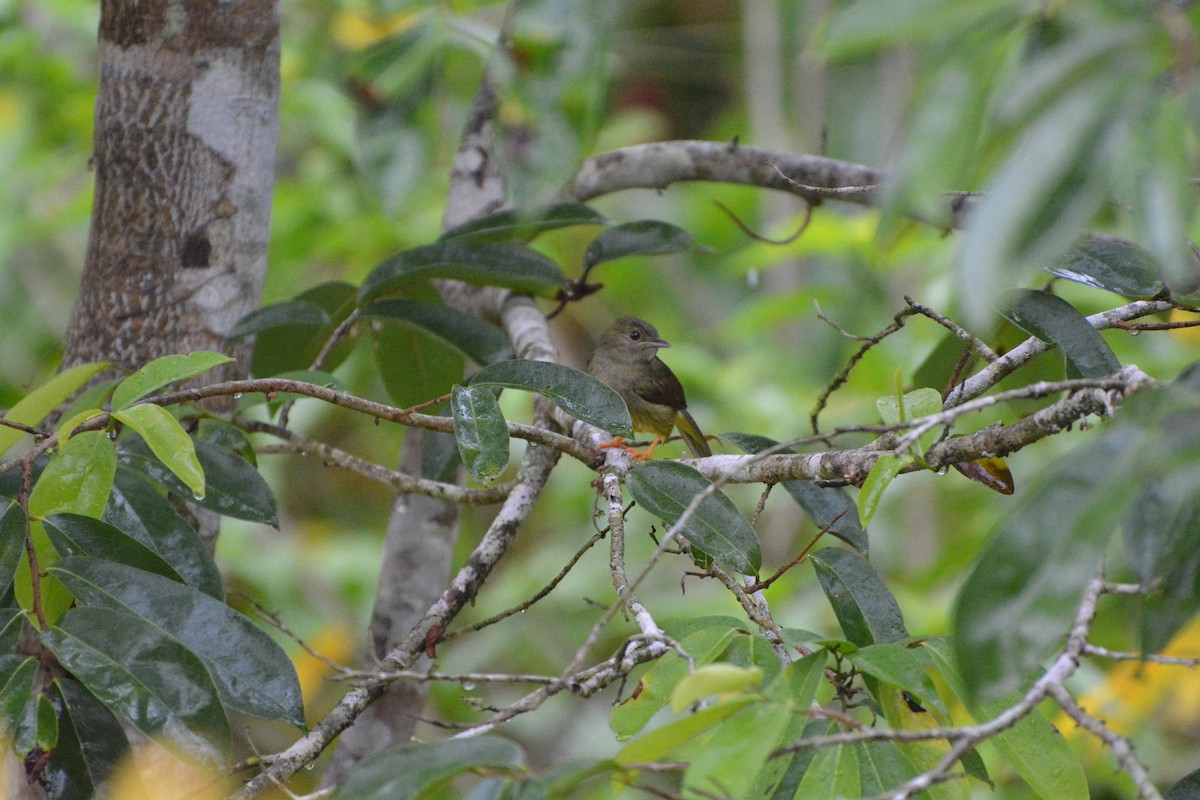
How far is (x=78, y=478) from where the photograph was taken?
1.67m

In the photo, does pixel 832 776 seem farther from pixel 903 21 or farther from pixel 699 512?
A: pixel 903 21

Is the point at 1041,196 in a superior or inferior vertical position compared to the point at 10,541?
superior

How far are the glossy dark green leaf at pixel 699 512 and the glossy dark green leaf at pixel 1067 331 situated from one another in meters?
Result: 0.65

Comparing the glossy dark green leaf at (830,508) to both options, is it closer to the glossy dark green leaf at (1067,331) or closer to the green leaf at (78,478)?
the glossy dark green leaf at (1067,331)

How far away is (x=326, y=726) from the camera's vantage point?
1.64 metres

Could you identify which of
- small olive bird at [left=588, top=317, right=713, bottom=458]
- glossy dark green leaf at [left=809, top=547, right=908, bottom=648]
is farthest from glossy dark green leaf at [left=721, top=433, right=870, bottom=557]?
small olive bird at [left=588, top=317, right=713, bottom=458]

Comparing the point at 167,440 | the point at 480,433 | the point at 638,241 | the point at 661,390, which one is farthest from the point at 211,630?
the point at 661,390

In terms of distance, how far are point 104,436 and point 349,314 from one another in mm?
1204

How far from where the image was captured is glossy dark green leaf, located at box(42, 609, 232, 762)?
1.46 meters

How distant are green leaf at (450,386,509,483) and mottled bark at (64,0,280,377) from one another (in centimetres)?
95

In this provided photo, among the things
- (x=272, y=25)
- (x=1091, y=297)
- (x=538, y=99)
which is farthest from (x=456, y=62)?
(x=1091, y=297)

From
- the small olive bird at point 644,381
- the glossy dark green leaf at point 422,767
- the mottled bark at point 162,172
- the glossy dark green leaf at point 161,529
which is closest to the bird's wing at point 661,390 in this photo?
the small olive bird at point 644,381

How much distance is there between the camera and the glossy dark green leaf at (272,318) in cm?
246

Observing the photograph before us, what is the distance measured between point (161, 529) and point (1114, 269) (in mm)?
1810
